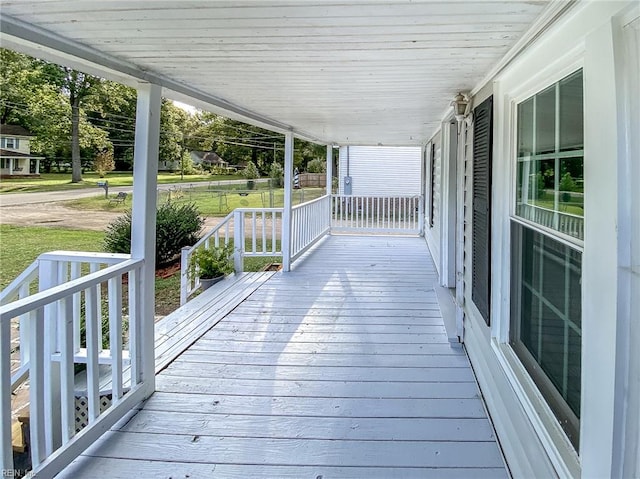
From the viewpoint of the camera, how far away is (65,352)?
2008 mm

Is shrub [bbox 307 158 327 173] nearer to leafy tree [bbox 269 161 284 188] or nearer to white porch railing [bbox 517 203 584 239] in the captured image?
leafy tree [bbox 269 161 284 188]

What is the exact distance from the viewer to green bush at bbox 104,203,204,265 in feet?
25.8

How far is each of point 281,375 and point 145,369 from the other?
0.88 meters

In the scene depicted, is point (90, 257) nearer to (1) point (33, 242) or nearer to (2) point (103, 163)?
(2) point (103, 163)

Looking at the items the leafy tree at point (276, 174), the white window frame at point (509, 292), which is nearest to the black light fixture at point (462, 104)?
the white window frame at point (509, 292)

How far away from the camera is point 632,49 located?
3.34 ft

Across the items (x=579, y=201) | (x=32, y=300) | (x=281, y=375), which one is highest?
(x=579, y=201)

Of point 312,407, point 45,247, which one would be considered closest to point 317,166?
point 45,247

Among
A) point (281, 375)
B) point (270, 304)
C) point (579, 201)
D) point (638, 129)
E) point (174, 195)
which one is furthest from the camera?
point (174, 195)

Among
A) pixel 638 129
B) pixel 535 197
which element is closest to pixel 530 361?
pixel 535 197

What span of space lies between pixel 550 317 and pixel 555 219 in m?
0.41

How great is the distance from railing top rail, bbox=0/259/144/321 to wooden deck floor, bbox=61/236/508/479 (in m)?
0.78

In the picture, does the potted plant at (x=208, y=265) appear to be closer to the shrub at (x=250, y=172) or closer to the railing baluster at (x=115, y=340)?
the railing baluster at (x=115, y=340)

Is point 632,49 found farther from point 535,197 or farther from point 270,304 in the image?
point 270,304
